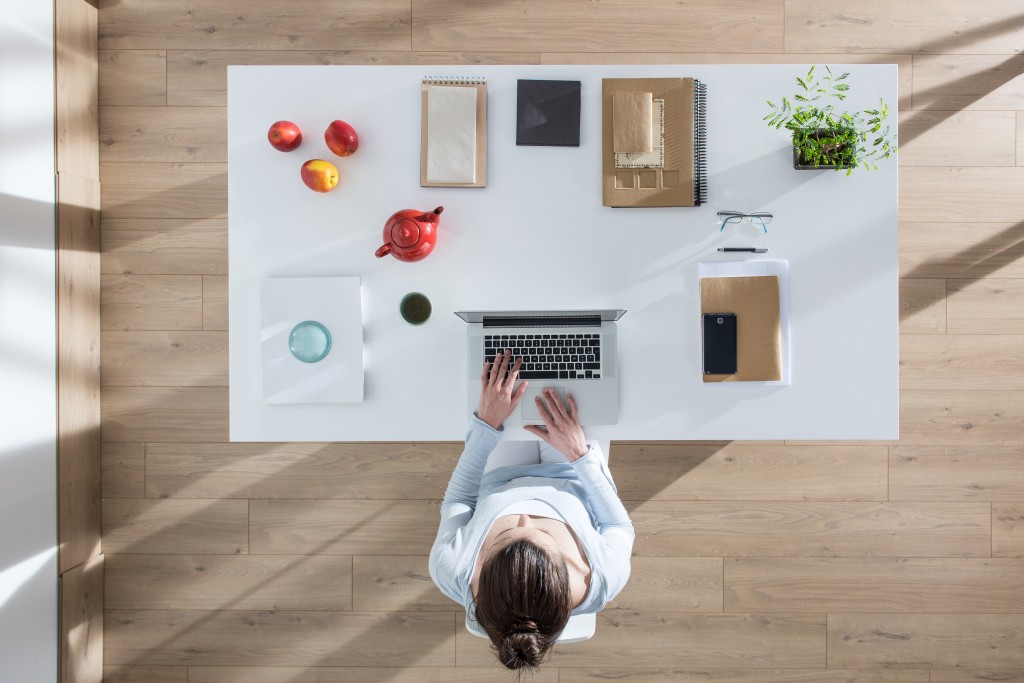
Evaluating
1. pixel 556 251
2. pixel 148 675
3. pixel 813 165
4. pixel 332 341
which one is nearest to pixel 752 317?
pixel 813 165

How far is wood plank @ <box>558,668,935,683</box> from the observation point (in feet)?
6.29

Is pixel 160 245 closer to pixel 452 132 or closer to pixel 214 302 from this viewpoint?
pixel 214 302

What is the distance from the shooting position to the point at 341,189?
4.34ft

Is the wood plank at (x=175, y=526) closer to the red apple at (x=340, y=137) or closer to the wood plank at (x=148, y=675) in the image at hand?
the wood plank at (x=148, y=675)

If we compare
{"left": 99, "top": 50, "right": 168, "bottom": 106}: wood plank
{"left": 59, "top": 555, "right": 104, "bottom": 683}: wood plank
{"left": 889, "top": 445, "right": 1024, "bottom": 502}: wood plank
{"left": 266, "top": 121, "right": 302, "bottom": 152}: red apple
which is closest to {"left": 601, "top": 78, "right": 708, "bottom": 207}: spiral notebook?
{"left": 266, "top": 121, "right": 302, "bottom": 152}: red apple

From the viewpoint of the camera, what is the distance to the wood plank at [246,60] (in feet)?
6.25

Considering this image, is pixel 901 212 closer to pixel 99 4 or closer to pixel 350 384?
pixel 350 384

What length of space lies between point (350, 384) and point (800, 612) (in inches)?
63.8

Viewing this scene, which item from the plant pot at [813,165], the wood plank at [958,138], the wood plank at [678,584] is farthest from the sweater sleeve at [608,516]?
the wood plank at [958,138]

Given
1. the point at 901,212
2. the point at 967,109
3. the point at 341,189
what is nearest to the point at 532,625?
the point at 341,189

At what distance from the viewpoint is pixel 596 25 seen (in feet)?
6.20

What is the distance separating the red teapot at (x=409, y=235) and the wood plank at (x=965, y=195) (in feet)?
5.11

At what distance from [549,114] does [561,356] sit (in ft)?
1.75

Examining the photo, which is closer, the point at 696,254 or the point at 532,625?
the point at 532,625
